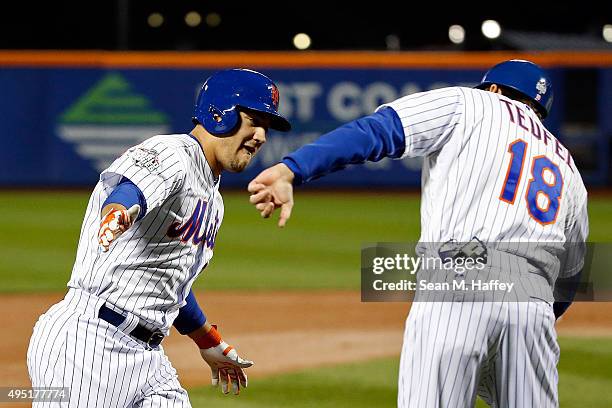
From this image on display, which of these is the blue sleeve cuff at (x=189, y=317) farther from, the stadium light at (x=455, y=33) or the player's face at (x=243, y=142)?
the stadium light at (x=455, y=33)

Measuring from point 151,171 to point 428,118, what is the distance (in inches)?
35.4

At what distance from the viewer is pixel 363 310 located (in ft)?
30.9

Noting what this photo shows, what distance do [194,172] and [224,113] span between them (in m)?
0.25

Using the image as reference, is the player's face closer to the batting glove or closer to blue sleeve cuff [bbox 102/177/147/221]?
blue sleeve cuff [bbox 102/177/147/221]

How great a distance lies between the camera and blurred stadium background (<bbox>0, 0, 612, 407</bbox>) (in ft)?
24.1

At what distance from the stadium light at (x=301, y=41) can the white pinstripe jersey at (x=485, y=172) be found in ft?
106

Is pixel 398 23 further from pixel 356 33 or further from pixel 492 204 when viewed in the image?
pixel 492 204

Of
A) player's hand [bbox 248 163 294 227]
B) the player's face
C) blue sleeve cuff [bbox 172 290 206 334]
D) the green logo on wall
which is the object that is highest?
the green logo on wall

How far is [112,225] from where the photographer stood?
2912 mm

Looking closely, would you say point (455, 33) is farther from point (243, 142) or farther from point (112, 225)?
point (112, 225)

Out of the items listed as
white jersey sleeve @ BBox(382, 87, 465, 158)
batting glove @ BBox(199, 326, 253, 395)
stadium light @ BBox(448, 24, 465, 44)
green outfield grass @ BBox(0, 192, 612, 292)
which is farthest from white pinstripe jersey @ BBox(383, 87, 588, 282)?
stadium light @ BBox(448, 24, 465, 44)

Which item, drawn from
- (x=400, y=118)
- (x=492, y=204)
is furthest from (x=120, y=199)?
(x=492, y=204)

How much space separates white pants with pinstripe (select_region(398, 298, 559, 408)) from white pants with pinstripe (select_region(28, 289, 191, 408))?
945 millimetres

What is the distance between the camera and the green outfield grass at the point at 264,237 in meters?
10.9
